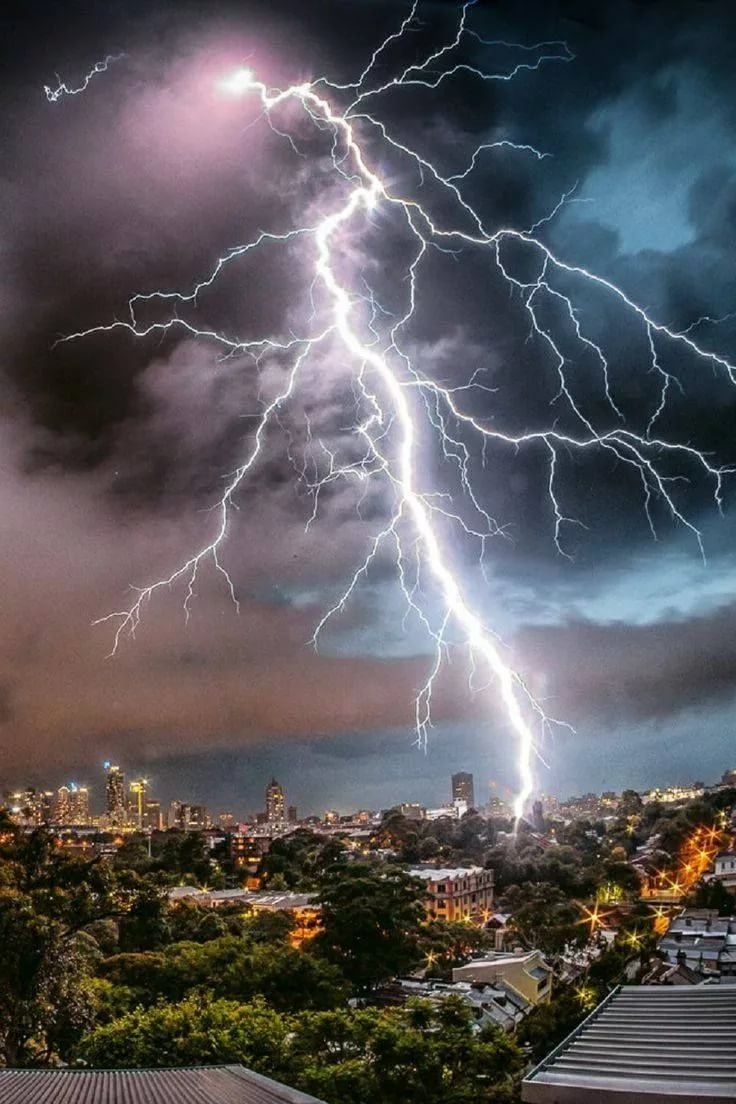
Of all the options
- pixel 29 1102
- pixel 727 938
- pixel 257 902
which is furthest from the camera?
pixel 257 902

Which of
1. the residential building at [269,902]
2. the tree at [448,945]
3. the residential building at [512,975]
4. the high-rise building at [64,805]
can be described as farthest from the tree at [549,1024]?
the high-rise building at [64,805]

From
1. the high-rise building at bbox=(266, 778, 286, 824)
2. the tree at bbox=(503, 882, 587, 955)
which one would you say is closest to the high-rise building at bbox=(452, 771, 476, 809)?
the high-rise building at bbox=(266, 778, 286, 824)

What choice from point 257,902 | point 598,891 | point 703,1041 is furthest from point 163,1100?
point 598,891

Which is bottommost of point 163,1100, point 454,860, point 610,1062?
point 454,860

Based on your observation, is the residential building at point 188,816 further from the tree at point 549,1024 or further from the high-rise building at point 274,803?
the tree at point 549,1024

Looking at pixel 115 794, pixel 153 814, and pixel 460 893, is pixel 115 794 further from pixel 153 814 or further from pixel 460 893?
pixel 460 893

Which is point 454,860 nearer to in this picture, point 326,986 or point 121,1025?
point 326,986
